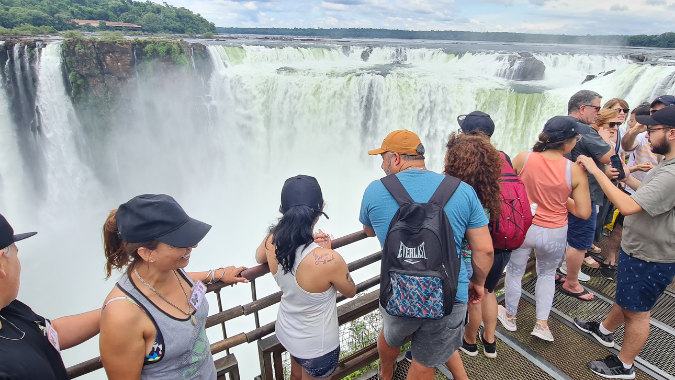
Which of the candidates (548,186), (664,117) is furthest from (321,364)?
(664,117)

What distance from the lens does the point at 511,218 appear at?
7.18 feet

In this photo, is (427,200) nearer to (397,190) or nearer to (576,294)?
(397,190)

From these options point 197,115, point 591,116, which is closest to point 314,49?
point 197,115

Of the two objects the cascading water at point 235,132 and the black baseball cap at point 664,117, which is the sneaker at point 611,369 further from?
the cascading water at point 235,132

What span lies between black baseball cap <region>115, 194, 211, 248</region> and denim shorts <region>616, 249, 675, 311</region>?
2645 mm

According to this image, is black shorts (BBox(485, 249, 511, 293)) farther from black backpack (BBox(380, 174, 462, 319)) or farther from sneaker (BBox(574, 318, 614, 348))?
sneaker (BBox(574, 318, 614, 348))

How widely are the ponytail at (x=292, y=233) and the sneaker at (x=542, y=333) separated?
7.05 feet

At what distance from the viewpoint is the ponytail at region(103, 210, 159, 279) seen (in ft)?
4.39

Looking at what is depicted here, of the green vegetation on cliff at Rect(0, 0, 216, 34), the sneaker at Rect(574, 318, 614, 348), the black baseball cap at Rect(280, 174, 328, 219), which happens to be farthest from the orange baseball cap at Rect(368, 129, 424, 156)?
the green vegetation on cliff at Rect(0, 0, 216, 34)

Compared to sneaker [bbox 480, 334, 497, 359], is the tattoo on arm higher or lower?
higher

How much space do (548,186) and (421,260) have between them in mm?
1465

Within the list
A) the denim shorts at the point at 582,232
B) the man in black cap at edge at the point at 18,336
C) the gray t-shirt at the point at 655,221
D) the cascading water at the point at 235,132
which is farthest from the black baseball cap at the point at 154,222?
the cascading water at the point at 235,132

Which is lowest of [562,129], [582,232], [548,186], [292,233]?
[582,232]

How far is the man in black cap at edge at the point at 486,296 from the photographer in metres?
2.32
